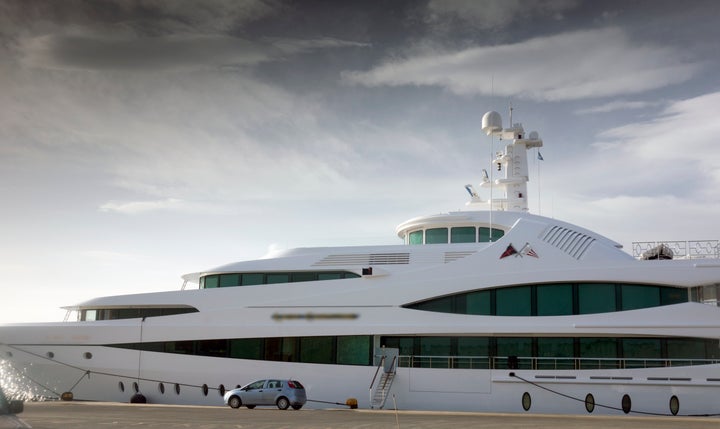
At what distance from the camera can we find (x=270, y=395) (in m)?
20.8

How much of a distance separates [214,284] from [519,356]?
436 inches

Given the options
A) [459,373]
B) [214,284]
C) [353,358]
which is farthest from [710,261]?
[214,284]

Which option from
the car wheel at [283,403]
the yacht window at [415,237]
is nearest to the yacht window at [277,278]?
the yacht window at [415,237]

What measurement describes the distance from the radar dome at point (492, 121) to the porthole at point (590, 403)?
1271 centimetres

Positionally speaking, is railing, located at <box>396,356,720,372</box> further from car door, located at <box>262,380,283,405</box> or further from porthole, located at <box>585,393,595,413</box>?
car door, located at <box>262,380,283,405</box>

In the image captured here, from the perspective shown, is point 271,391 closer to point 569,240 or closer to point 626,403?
point 626,403

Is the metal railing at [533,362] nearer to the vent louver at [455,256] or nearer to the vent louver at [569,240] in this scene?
the vent louver at [569,240]

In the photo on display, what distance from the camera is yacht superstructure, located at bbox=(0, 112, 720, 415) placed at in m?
20.5

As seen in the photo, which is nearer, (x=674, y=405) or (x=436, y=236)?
(x=674, y=405)

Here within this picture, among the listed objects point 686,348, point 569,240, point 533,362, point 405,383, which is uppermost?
point 569,240

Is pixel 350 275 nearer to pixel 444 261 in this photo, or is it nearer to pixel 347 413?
pixel 444 261

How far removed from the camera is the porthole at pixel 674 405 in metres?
19.6

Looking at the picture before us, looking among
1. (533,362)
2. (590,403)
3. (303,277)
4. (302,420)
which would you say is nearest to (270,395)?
(302,420)

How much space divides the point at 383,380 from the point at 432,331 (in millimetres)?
2102
